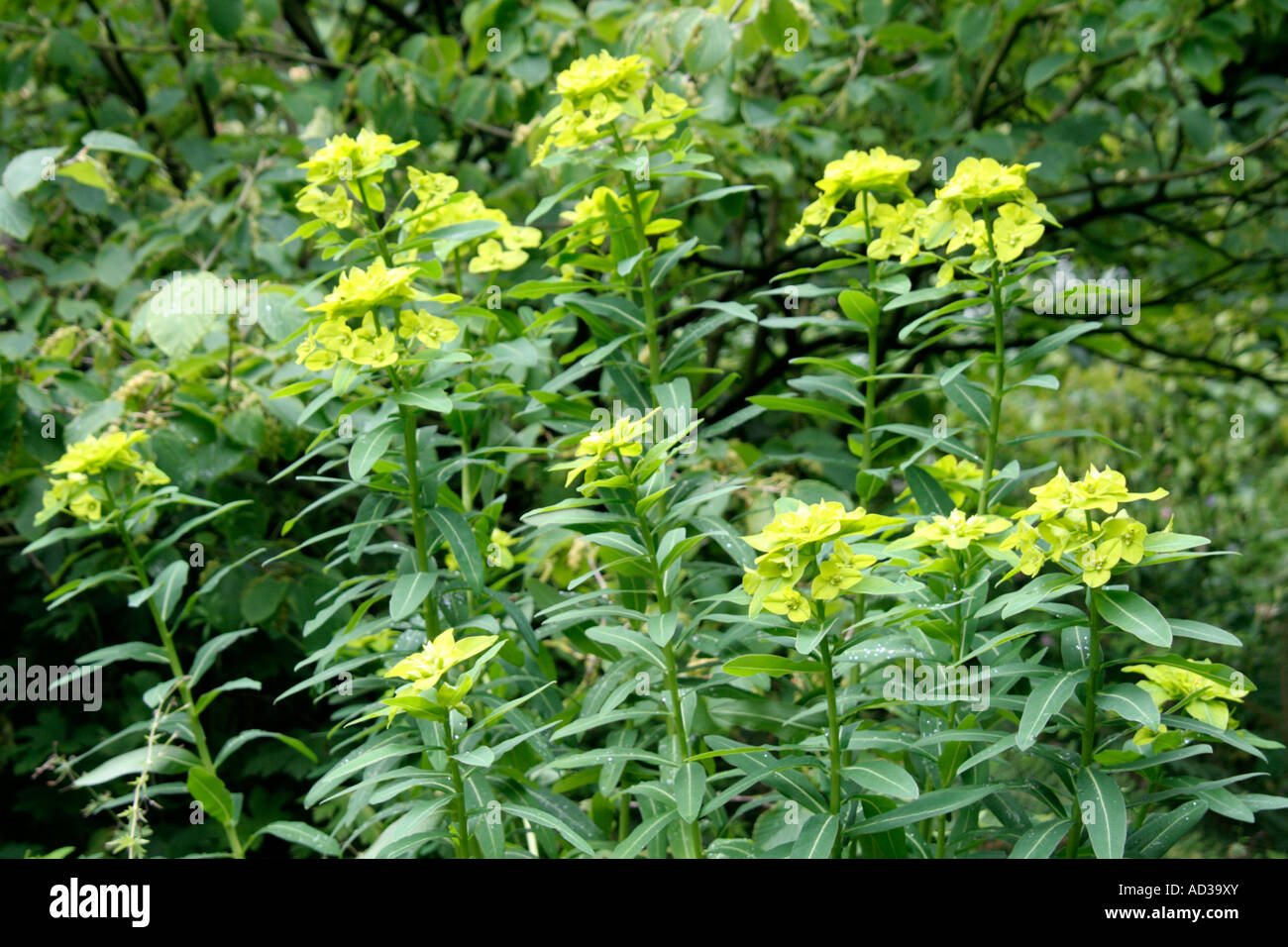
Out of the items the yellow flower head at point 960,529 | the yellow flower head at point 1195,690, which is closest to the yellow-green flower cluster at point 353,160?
the yellow flower head at point 960,529

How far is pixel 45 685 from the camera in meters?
2.65

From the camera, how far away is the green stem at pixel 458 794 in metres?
1.44

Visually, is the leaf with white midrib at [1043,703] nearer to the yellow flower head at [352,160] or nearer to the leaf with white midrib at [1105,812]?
the leaf with white midrib at [1105,812]

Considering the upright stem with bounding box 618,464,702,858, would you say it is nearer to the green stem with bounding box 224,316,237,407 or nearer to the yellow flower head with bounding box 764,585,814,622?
the yellow flower head with bounding box 764,585,814,622

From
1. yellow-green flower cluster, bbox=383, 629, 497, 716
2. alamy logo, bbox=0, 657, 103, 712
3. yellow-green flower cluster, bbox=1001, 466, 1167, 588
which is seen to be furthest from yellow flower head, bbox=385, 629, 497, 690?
alamy logo, bbox=0, 657, 103, 712

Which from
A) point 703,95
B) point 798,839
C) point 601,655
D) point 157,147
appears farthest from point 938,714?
point 157,147

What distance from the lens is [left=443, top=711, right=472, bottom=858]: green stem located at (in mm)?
1437

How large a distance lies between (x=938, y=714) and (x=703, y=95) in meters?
1.85

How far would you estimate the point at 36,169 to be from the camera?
2.47 m

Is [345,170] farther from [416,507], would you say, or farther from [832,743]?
[832,743]

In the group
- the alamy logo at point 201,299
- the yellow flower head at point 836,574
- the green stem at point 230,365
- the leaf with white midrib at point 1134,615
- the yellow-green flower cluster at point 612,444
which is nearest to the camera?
the leaf with white midrib at point 1134,615

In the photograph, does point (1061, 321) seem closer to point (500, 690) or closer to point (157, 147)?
point (500, 690)

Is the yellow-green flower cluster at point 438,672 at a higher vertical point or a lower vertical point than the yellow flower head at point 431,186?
lower

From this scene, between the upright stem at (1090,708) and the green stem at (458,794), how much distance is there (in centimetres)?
83
